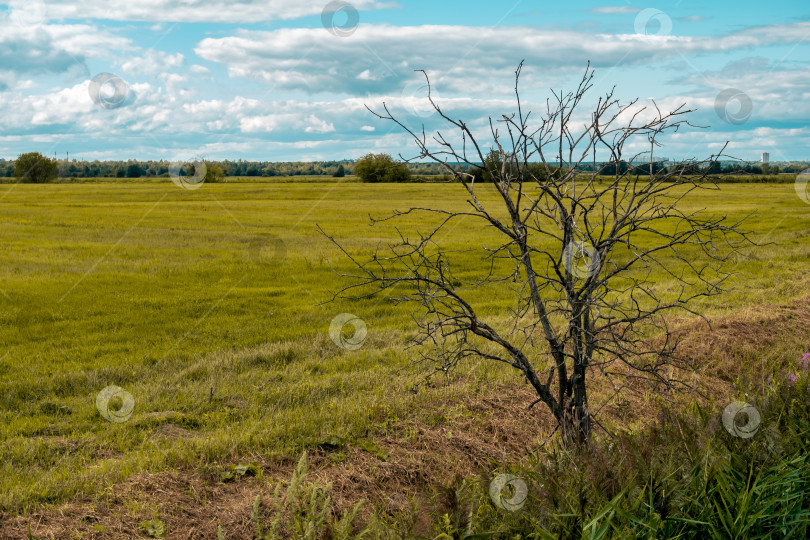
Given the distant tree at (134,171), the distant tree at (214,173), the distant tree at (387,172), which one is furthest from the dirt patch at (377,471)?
the distant tree at (134,171)

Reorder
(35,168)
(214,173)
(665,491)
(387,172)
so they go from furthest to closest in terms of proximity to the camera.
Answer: (35,168)
(214,173)
(387,172)
(665,491)

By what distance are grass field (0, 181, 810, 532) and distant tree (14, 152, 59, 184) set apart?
6267 centimetres

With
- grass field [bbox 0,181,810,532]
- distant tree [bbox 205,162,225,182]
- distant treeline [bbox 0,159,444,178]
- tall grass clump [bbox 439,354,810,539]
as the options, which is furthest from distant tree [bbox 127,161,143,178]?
tall grass clump [bbox 439,354,810,539]

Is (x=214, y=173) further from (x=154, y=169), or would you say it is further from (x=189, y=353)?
(x=189, y=353)

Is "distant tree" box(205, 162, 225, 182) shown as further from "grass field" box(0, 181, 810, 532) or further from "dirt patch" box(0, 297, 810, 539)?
"dirt patch" box(0, 297, 810, 539)

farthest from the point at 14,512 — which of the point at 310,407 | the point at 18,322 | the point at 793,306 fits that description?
the point at 793,306

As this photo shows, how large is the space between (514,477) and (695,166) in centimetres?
338

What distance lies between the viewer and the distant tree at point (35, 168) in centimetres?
7888

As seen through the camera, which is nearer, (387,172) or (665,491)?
(665,491)

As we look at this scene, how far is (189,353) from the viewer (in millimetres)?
10523

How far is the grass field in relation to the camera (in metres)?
6.68

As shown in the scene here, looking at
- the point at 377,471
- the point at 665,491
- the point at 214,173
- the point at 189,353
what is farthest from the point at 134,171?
the point at 665,491

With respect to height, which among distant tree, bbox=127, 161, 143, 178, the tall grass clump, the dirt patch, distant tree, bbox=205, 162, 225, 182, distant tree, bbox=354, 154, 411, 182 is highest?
distant tree, bbox=127, 161, 143, 178

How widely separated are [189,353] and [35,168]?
8219cm
